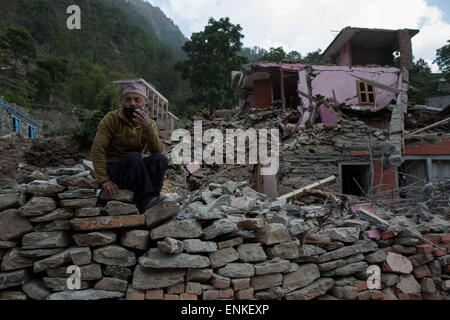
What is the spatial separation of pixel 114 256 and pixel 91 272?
0.73 feet

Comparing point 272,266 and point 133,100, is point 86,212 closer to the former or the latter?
point 133,100

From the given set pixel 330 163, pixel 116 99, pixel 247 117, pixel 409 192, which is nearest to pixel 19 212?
pixel 409 192

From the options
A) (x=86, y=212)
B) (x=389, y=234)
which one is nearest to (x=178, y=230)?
(x=86, y=212)

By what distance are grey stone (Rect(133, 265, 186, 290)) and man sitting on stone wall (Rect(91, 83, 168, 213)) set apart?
57cm

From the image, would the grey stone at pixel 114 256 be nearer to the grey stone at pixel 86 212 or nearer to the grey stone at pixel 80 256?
the grey stone at pixel 80 256

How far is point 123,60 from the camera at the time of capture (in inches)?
1697

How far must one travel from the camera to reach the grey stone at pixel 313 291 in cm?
276

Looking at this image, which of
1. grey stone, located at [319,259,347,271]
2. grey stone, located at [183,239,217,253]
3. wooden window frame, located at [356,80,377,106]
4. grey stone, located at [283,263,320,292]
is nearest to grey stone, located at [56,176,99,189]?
grey stone, located at [183,239,217,253]

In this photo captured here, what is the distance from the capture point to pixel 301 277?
284cm

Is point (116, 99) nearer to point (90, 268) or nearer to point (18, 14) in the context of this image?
point (90, 268)

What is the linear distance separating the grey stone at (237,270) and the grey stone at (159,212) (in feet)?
Answer: 2.49

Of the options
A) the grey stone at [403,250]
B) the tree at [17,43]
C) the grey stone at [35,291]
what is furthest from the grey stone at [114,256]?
the tree at [17,43]

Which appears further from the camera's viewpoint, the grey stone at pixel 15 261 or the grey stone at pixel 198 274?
the grey stone at pixel 198 274
